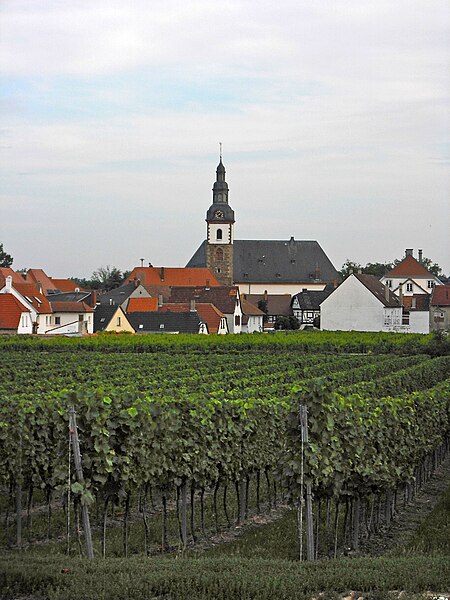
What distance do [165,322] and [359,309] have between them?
16.8 metres

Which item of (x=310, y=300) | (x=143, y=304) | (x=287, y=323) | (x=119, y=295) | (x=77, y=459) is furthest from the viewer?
(x=310, y=300)

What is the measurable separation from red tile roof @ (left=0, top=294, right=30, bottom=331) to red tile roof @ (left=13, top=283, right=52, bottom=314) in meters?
8.88

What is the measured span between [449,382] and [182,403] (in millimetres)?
10863

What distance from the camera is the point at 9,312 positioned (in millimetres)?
67000

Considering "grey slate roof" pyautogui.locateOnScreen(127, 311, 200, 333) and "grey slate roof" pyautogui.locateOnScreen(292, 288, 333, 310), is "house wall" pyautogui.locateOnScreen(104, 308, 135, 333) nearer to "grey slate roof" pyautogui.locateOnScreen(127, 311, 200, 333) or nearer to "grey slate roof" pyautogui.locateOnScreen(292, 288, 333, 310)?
"grey slate roof" pyautogui.locateOnScreen(127, 311, 200, 333)

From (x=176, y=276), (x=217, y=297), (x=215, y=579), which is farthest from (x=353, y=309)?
(x=215, y=579)

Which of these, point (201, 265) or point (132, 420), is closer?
point (132, 420)

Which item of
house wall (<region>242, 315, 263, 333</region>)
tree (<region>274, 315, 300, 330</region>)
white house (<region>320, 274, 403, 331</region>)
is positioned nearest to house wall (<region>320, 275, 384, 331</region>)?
white house (<region>320, 274, 403, 331</region>)

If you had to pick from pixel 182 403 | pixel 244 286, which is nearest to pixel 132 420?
pixel 182 403

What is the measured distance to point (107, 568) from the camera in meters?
7.95

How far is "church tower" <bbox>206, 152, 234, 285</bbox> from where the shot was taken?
5054 inches

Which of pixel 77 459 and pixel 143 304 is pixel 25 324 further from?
pixel 77 459

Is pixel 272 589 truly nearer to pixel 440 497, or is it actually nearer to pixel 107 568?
pixel 107 568

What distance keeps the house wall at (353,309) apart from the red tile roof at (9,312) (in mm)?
27417
